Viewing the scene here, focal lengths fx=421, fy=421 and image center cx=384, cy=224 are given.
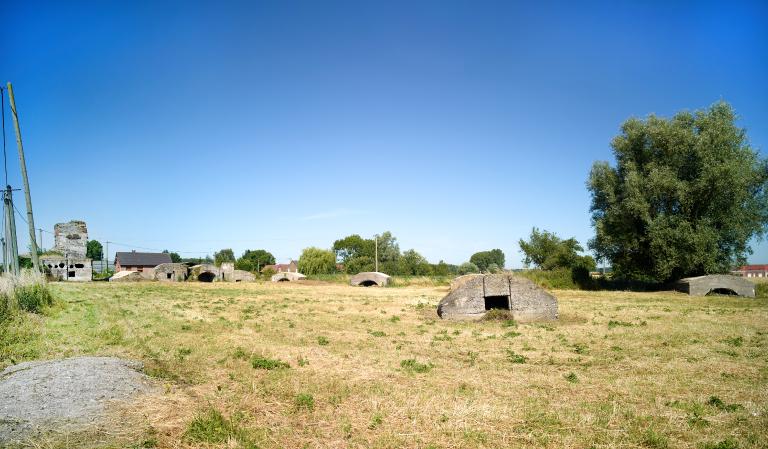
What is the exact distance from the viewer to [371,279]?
53.5 metres

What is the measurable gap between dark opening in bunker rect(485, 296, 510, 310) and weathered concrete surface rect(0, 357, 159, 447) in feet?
50.6

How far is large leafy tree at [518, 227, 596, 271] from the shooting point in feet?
218

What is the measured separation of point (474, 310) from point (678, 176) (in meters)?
26.5

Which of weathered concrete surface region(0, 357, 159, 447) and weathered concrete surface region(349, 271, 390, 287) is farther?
weathered concrete surface region(349, 271, 390, 287)

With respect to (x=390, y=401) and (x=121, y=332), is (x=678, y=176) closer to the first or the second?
(x=390, y=401)

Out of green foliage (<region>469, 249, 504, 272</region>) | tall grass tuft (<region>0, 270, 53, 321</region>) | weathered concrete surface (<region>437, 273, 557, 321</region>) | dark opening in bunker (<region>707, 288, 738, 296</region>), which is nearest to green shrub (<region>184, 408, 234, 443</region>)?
weathered concrete surface (<region>437, 273, 557, 321</region>)

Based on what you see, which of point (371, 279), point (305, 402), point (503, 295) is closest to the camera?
point (305, 402)

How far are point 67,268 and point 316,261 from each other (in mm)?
42769

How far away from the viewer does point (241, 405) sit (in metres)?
7.49

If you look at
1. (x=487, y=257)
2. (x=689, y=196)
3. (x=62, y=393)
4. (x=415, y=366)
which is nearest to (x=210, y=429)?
(x=62, y=393)

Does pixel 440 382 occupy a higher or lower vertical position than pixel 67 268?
lower

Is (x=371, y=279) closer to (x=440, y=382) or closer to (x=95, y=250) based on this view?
(x=440, y=382)

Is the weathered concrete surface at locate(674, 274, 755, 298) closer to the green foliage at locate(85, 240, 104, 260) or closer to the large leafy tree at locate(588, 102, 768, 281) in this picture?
the large leafy tree at locate(588, 102, 768, 281)

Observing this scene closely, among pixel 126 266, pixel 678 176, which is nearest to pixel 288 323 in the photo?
pixel 678 176
